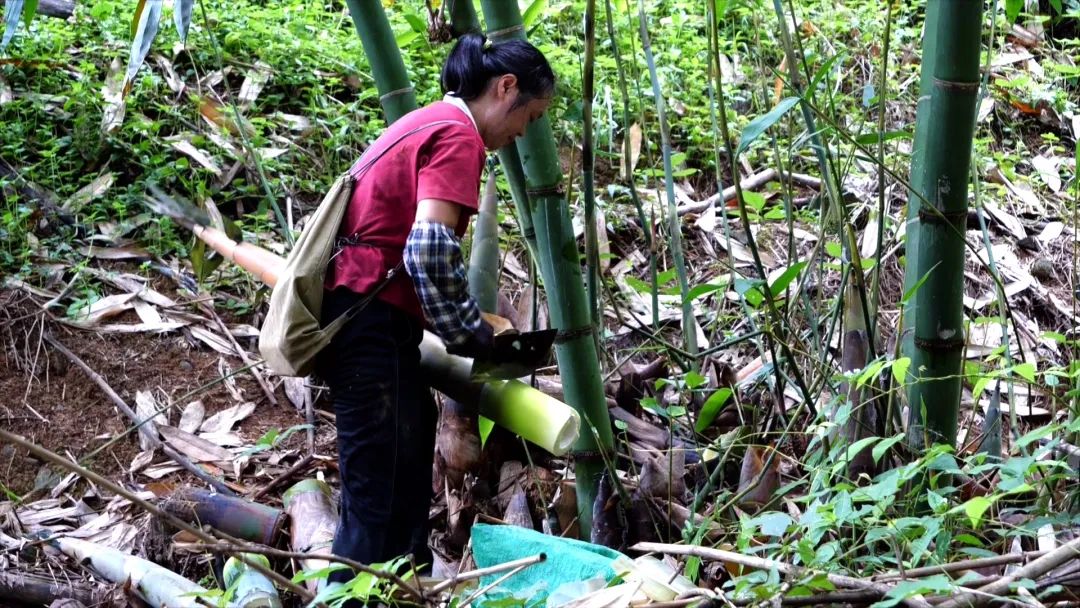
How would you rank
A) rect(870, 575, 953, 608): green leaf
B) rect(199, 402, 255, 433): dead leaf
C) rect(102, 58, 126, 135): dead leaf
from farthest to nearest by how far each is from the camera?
1. rect(102, 58, 126, 135): dead leaf
2. rect(199, 402, 255, 433): dead leaf
3. rect(870, 575, 953, 608): green leaf

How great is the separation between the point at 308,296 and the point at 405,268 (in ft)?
0.77

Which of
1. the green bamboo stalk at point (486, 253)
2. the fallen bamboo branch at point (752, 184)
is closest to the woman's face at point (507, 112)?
the green bamboo stalk at point (486, 253)

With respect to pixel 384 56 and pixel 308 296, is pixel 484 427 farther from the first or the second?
pixel 384 56

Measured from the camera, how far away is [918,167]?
2.14 m

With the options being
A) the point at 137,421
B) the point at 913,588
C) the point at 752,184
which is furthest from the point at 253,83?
the point at 913,588

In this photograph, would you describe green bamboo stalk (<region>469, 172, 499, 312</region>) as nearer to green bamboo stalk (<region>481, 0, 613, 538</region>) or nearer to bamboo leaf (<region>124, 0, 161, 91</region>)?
green bamboo stalk (<region>481, 0, 613, 538</region>)

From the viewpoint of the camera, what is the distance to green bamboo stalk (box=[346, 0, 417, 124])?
2547mm

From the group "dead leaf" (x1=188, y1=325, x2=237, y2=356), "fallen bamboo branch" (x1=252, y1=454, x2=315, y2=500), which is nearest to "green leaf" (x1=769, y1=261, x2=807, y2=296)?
"fallen bamboo branch" (x1=252, y1=454, x2=315, y2=500)

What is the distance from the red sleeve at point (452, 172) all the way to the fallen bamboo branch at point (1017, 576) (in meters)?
1.34

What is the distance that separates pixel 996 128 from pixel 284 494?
3.93 meters

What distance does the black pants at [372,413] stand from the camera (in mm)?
2488

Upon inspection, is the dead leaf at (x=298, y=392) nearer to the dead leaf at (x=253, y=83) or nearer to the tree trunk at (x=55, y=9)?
the dead leaf at (x=253, y=83)

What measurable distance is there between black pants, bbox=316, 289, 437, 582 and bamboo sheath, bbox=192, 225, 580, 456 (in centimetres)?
9

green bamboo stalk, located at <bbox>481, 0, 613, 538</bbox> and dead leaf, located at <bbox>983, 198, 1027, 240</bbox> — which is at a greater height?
green bamboo stalk, located at <bbox>481, 0, 613, 538</bbox>
